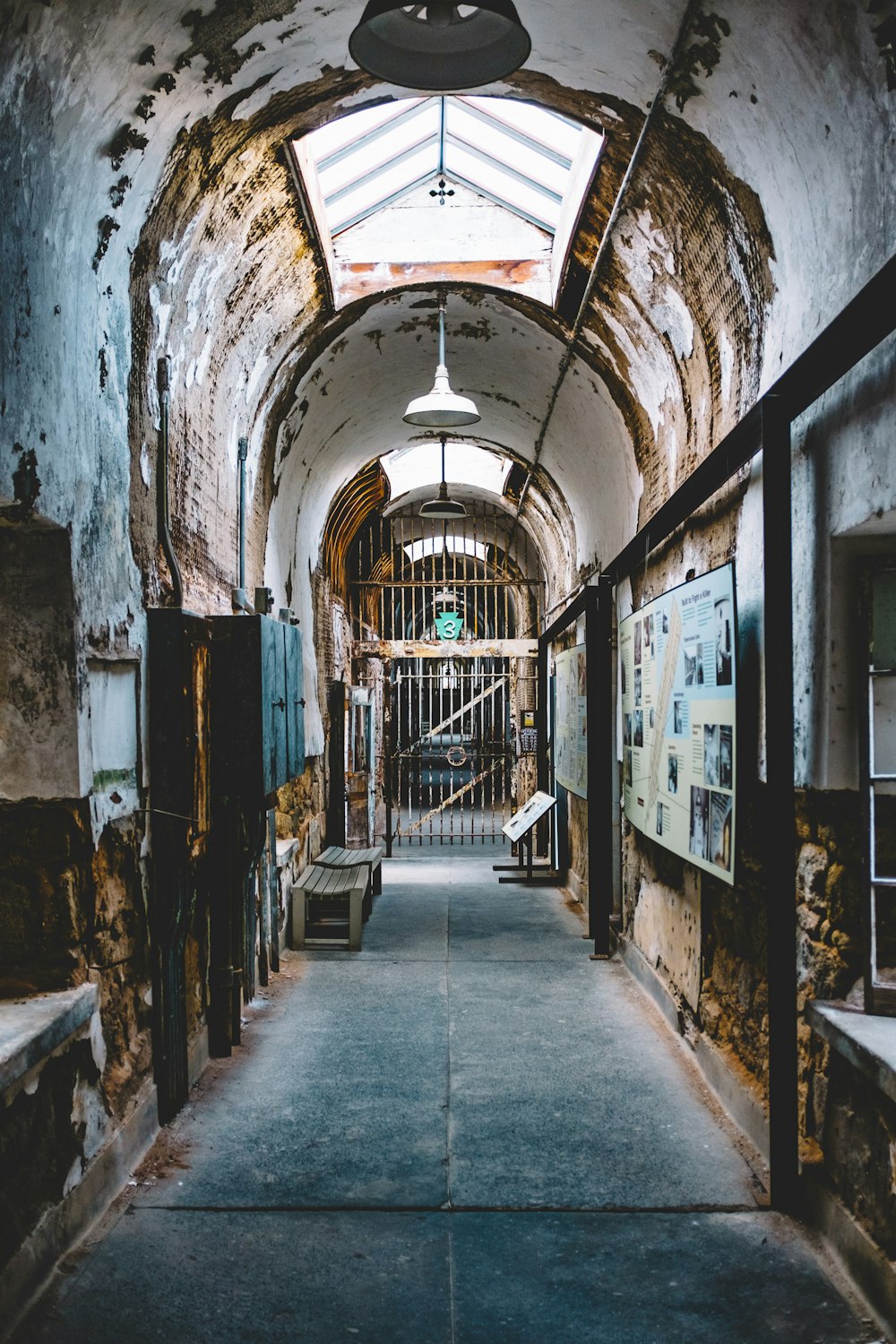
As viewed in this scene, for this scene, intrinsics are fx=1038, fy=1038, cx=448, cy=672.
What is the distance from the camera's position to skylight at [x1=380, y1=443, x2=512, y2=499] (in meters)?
14.5

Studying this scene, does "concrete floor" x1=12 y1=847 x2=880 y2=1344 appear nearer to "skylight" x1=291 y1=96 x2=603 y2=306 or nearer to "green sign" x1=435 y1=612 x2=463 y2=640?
"skylight" x1=291 y1=96 x2=603 y2=306

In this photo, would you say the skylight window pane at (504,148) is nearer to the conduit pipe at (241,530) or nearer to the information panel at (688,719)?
the conduit pipe at (241,530)

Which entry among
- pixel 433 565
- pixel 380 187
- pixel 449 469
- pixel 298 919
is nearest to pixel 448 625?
pixel 433 565

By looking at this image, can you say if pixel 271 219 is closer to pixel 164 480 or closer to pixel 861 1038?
pixel 164 480

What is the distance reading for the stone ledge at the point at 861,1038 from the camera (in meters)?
3.07

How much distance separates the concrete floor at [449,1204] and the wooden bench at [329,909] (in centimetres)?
171

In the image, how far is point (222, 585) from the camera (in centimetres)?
645

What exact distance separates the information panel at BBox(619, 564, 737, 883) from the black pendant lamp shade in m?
2.12

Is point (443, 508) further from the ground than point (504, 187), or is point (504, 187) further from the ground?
point (504, 187)

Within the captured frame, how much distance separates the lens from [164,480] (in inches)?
200

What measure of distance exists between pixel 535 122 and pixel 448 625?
1086cm

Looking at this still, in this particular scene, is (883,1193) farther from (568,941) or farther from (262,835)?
(568,941)

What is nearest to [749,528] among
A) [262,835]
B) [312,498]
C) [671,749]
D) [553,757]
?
[671,749]

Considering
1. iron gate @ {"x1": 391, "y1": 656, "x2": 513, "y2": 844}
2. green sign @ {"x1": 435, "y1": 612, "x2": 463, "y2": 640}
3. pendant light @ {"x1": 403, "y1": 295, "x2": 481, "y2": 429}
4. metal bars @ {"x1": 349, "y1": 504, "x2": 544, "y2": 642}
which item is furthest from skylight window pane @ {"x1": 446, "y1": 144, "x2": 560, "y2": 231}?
green sign @ {"x1": 435, "y1": 612, "x2": 463, "y2": 640}
